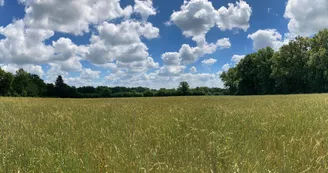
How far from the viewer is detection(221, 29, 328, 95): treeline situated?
56.2 m

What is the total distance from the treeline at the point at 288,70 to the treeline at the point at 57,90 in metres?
17.7

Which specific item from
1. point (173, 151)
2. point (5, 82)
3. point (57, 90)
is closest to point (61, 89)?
point (57, 90)

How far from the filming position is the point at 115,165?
2.87m

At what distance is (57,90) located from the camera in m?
116

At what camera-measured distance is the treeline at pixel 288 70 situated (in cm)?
5619

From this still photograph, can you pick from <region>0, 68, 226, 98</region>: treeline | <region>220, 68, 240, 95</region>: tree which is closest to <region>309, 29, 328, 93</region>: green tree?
<region>220, 68, 240, 95</region>: tree

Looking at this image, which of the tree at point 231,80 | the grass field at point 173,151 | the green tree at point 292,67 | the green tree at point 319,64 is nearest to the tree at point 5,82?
the tree at point 231,80

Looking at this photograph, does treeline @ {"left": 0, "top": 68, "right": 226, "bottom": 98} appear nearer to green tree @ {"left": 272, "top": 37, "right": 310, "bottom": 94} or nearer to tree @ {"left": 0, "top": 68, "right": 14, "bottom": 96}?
tree @ {"left": 0, "top": 68, "right": 14, "bottom": 96}

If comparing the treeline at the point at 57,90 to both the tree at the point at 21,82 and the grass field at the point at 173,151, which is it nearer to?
the tree at the point at 21,82

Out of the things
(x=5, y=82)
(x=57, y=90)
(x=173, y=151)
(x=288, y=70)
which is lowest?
(x=173, y=151)

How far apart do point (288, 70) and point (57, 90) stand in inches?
3897

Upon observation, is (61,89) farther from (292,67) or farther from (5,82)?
(292,67)

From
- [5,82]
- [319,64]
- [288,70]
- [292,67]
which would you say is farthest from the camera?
[5,82]

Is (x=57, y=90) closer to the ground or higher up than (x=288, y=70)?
closer to the ground
